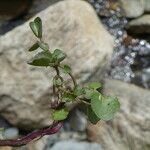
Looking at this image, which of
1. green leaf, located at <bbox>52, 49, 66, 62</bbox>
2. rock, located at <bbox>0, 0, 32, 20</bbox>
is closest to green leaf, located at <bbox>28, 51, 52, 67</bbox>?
green leaf, located at <bbox>52, 49, 66, 62</bbox>

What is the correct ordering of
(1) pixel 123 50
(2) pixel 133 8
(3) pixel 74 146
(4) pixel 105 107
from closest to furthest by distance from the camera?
(4) pixel 105 107 < (3) pixel 74 146 < (1) pixel 123 50 < (2) pixel 133 8

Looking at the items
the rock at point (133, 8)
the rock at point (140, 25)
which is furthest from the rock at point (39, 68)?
the rock at point (133, 8)

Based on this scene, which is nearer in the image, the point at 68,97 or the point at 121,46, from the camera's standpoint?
the point at 68,97

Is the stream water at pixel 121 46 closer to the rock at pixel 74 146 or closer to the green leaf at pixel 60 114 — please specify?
the rock at pixel 74 146

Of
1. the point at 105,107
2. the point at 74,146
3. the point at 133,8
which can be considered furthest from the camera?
the point at 133,8

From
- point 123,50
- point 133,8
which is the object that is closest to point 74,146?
point 123,50

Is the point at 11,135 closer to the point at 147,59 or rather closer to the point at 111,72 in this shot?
the point at 111,72

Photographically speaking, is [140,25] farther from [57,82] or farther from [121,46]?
[57,82]
